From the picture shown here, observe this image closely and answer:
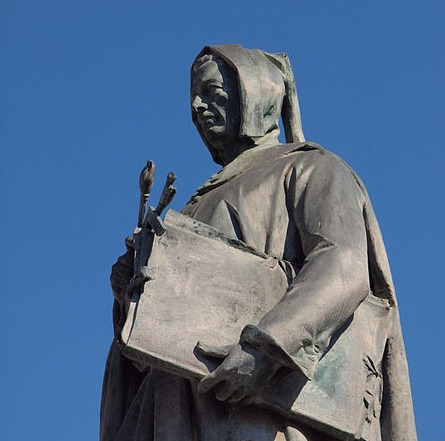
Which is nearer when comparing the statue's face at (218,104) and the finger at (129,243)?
the finger at (129,243)

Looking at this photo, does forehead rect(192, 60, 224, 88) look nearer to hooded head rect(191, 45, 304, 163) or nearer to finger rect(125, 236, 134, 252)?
hooded head rect(191, 45, 304, 163)

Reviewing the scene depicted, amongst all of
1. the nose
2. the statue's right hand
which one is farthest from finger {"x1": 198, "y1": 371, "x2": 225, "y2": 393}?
the nose

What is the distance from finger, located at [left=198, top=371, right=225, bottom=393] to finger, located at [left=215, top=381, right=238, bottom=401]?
0.13 ft

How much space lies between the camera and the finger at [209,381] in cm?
830

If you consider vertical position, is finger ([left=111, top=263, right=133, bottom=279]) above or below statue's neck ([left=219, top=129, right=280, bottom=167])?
below

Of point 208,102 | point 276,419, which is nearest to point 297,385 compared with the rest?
point 276,419

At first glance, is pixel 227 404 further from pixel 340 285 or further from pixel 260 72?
pixel 260 72

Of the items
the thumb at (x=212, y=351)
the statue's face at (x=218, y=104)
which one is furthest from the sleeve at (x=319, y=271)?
the statue's face at (x=218, y=104)

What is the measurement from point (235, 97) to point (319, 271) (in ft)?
5.33

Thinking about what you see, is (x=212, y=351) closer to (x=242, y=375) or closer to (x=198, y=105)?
(x=242, y=375)

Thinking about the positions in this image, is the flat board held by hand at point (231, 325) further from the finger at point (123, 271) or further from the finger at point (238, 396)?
the finger at point (123, 271)

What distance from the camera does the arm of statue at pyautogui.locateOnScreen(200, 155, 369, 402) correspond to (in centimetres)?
827

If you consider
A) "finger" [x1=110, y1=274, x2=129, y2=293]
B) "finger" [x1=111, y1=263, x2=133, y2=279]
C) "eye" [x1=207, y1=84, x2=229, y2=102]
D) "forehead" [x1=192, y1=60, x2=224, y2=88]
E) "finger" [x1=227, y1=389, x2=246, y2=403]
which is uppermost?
"forehead" [x1=192, y1=60, x2=224, y2=88]

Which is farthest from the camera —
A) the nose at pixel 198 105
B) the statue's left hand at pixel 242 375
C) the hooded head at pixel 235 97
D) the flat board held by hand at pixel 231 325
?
the nose at pixel 198 105
